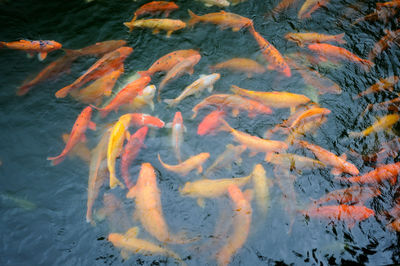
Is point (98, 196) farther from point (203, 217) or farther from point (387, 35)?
point (387, 35)

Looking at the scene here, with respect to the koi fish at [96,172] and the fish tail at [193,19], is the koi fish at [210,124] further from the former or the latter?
the fish tail at [193,19]

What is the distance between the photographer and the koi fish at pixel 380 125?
3.84m

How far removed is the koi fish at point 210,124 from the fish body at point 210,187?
71cm

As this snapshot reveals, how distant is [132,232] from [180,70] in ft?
7.44

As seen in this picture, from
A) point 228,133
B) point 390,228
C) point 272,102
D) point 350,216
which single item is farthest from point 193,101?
point 390,228

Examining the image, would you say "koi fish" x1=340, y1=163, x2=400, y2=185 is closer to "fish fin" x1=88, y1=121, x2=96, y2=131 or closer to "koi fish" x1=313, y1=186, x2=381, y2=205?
"koi fish" x1=313, y1=186, x2=381, y2=205

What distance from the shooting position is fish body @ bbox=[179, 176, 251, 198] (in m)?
3.38

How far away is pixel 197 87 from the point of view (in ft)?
13.7

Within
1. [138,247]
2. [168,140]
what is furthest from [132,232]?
[168,140]

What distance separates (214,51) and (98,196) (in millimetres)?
2754

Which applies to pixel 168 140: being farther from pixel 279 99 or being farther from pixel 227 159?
pixel 279 99

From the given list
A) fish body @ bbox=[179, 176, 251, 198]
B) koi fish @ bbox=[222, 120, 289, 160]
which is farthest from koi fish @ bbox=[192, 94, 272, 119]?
fish body @ bbox=[179, 176, 251, 198]

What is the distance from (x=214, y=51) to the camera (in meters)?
4.82

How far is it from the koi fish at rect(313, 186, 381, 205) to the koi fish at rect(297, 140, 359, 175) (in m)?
0.20
